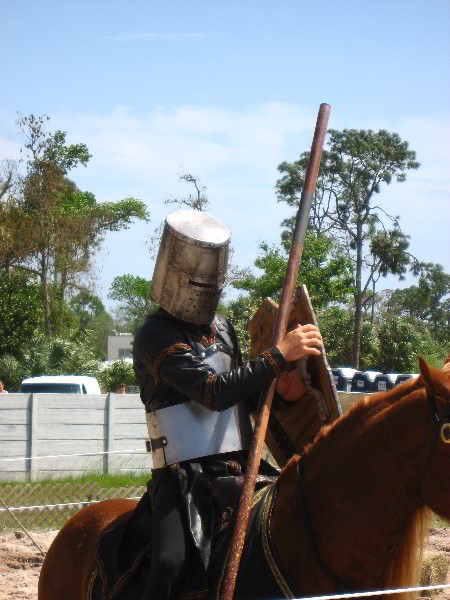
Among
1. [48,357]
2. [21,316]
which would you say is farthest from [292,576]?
[21,316]

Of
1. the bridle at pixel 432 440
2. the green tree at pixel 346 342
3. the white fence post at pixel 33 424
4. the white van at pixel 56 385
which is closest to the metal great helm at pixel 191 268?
the bridle at pixel 432 440

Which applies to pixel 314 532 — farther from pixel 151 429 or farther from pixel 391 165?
pixel 391 165

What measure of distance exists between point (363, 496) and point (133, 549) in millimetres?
1096

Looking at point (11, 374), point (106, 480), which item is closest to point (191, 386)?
point (106, 480)

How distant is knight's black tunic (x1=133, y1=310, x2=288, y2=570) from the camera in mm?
3424

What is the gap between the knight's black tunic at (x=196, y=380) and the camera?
11.2ft

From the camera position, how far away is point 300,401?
398 centimetres

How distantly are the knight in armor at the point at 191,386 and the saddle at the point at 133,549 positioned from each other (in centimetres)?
7

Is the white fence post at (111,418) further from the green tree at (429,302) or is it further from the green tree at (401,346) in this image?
the green tree at (429,302)

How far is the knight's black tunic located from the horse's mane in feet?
0.93

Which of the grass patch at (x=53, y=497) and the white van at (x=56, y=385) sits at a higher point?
the white van at (x=56, y=385)

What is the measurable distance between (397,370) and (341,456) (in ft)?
104

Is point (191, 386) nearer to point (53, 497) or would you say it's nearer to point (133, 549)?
point (133, 549)

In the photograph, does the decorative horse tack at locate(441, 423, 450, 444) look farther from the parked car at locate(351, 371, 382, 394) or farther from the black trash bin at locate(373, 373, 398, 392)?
the parked car at locate(351, 371, 382, 394)
